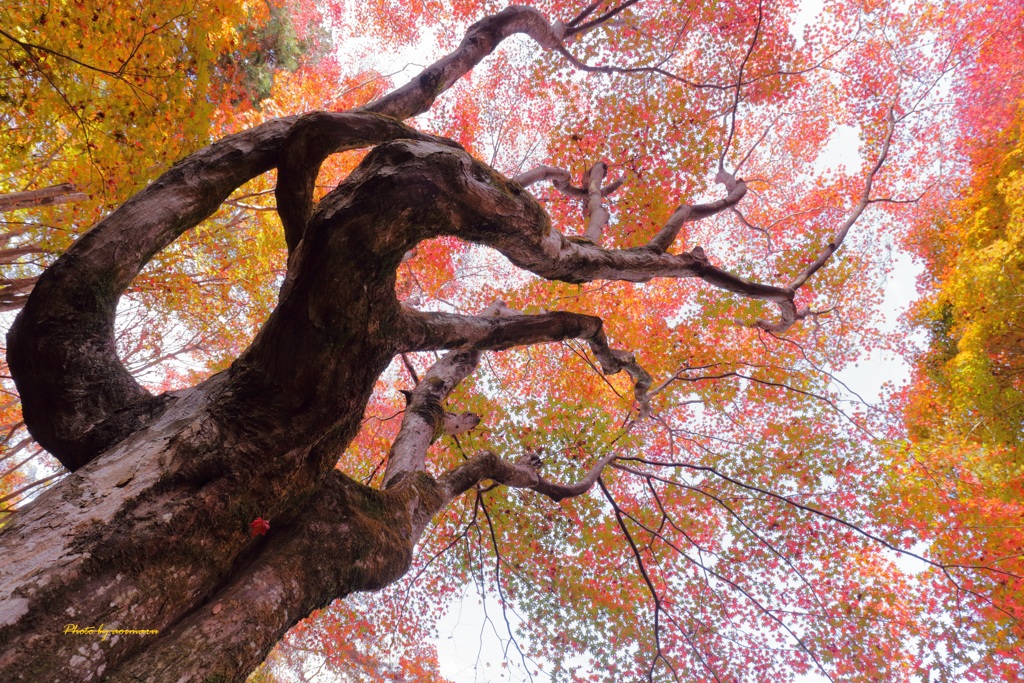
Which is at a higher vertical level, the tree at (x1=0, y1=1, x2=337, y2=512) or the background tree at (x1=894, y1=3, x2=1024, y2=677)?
the background tree at (x1=894, y1=3, x2=1024, y2=677)

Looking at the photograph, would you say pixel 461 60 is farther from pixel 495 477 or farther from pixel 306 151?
pixel 495 477

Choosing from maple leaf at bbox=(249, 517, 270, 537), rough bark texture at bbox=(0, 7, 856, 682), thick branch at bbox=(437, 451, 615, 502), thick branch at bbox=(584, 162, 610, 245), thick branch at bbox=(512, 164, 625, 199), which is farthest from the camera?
thick branch at bbox=(512, 164, 625, 199)

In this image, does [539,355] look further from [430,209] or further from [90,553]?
[90,553]

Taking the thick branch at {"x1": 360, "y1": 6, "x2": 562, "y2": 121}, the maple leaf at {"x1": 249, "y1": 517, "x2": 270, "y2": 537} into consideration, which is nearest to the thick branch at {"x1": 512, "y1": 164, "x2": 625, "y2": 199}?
the thick branch at {"x1": 360, "y1": 6, "x2": 562, "y2": 121}

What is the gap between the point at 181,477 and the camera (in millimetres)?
2105

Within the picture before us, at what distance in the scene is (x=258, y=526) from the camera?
2.31 metres

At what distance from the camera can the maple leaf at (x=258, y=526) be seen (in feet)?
7.54

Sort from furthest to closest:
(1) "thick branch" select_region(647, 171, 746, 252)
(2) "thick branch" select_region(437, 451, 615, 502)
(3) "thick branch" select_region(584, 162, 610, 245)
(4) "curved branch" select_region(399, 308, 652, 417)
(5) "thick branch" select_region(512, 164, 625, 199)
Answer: (5) "thick branch" select_region(512, 164, 625, 199)
(3) "thick branch" select_region(584, 162, 610, 245)
(1) "thick branch" select_region(647, 171, 746, 252)
(2) "thick branch" select_region(437, 451, 615, 502)
(4) "curved branch" select_region(399, 308, 652, 417)

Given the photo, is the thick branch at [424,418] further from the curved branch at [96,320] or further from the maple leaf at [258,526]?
the curved branch at [96,320]

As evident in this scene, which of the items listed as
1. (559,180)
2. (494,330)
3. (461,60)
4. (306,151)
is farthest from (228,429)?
(559,180)

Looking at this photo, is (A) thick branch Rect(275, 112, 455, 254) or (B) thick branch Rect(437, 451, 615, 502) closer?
(A) thick branch Rect(275, 112, 455, 254)

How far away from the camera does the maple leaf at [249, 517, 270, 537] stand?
7.54 feet

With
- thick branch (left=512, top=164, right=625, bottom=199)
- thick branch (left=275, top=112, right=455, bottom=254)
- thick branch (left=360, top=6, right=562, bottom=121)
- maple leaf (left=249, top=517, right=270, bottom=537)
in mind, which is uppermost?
thick branch (left=512, top=164, right=625, bottom=199)

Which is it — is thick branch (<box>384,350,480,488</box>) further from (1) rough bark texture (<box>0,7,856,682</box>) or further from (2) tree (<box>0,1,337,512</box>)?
(2) tree (<box>0,1,337,512</box>)
